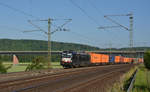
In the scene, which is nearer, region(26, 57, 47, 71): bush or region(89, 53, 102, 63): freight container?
region(26, 57, 47, 71): bush

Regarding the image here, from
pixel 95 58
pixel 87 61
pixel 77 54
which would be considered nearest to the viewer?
pixel 77 54

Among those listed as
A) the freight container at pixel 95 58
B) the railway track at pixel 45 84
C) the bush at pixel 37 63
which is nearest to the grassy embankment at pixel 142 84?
the railway track at pixel 45 84

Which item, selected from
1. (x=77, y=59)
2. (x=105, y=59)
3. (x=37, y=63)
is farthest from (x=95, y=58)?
(x=37, y=63)

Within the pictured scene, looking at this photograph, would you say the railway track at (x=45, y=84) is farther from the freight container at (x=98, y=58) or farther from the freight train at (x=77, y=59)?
the freight container at (x=98, y=58)

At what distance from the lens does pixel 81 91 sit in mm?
14984

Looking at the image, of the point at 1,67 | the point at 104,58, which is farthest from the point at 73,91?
the point at 104,58

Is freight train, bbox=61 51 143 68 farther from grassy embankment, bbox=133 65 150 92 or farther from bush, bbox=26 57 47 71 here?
grassy embankment, bbox=133 65 150 92

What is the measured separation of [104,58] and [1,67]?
4343cm

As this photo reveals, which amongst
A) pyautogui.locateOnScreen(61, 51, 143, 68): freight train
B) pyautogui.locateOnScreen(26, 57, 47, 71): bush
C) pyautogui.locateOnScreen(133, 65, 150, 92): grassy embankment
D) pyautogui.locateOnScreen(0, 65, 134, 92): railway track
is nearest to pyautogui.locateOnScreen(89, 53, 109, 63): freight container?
pyautogui.locateOnScreen(61, 51, 143, 68): freight train

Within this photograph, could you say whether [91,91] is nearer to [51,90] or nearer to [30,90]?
[51,90]

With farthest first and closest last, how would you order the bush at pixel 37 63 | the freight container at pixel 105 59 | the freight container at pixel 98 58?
the freight container at pixel 105 59 → the freight container at pixel 98 58 → the bush at pixel 37 63

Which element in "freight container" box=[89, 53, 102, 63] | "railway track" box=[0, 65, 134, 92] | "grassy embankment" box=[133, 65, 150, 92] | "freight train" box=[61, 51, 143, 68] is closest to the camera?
"railway track" box=[0, 65, 134, 92]

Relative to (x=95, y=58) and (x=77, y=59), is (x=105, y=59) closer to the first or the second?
(x=95, y=58)

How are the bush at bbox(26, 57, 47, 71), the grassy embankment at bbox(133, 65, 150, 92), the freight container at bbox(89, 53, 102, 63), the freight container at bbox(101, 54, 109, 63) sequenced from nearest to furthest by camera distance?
the grassy embankment at bbox(133, 65, 150, 92) → the bush at bbox(26, 57, 47, 71) → the freight container at bbox(89, 53, 102, 63) → the freight container at bbox(101, 54, 109, 63)
